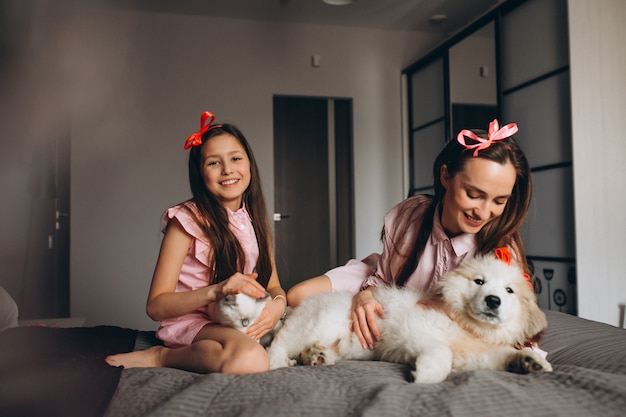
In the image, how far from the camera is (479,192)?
3.71ft

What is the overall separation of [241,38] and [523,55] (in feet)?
6.51

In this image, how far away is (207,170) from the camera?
133 cm

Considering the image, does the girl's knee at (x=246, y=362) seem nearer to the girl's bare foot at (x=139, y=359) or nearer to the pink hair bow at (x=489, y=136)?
the girl's bare foot at (x=139, y=359)

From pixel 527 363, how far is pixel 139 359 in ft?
2.66

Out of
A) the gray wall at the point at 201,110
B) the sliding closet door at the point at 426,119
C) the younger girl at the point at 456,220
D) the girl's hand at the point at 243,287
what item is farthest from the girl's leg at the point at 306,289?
the sliding closet door at the point at 426,119

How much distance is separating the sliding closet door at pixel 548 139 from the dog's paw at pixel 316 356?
1.55 meters

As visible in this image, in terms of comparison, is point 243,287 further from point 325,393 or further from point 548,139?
point 548,139

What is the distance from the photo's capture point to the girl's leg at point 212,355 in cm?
97

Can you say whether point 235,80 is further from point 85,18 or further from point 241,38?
point 85,18

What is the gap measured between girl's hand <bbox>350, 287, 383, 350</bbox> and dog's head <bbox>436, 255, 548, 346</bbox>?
0.15 meters

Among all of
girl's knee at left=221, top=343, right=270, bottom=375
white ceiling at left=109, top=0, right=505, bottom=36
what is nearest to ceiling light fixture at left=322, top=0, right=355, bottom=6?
white ceiling at left=109, top=0, right=505, bottom=36

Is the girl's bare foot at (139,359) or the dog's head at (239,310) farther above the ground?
the dog's head at (239,310)

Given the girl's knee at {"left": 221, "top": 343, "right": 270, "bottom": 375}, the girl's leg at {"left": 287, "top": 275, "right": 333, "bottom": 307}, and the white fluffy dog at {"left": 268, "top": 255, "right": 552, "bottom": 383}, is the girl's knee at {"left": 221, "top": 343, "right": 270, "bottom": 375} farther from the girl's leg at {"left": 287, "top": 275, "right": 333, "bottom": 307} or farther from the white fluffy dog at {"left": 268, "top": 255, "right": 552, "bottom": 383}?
the girl's leg at {"left": 287, "top": 275, "right": 333, "bottom": 307}

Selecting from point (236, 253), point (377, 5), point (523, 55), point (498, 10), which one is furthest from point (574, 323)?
point (377, 5)
